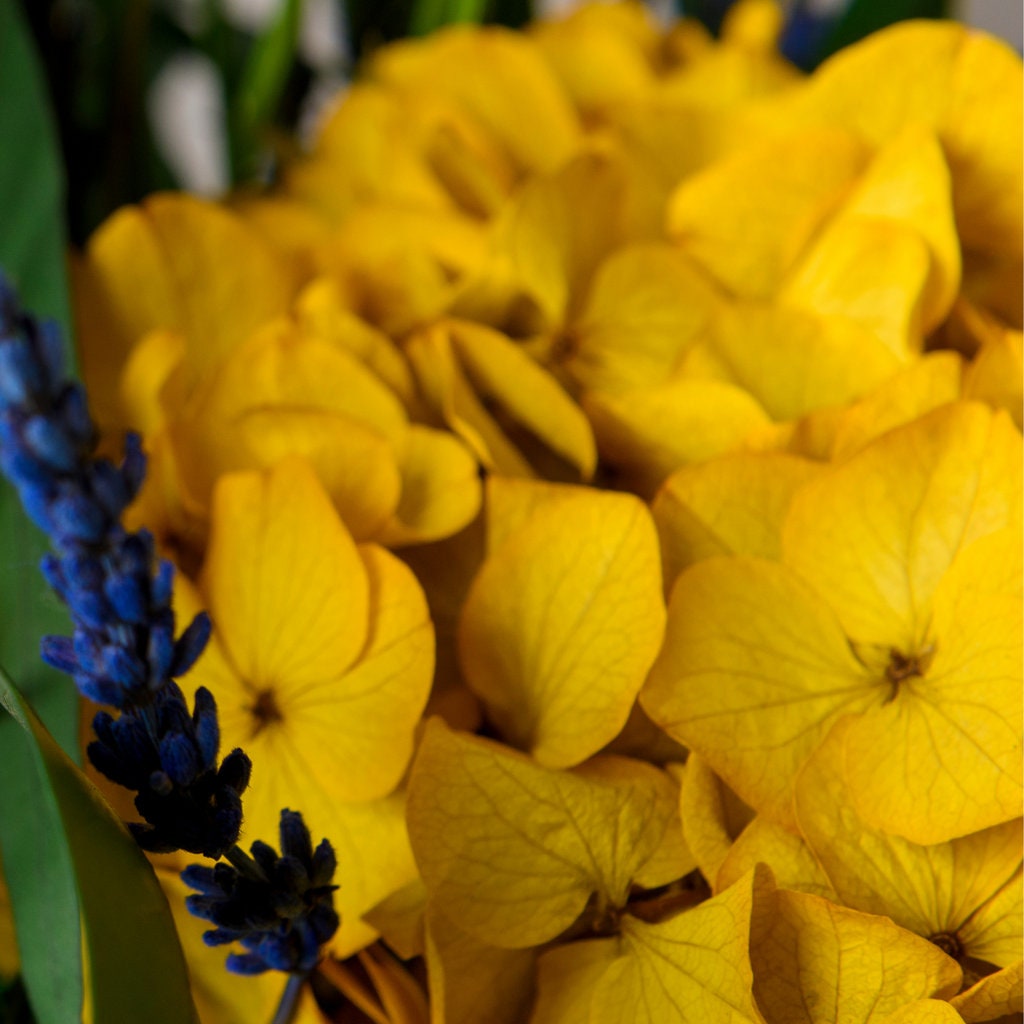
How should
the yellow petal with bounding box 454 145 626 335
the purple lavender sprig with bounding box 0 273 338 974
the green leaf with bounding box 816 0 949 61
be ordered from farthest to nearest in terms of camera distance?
the green leaf with bounding box 816 0 949 61, the yellow petal with bounding box 454 145 626 335, the purple lavender sprig with bounding box 0 273 338 974

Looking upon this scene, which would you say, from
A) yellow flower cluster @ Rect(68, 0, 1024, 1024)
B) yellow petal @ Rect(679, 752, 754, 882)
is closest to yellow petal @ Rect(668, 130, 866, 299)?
yellow flower cluster @ Rect(68, 0, 1024, 1024)

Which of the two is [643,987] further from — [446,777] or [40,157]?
[40,157]

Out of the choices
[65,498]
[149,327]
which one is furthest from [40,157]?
[65,498]

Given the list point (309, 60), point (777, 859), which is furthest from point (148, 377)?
point (309, 60)

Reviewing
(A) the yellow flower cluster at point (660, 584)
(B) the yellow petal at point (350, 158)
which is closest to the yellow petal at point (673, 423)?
(A) the yellow flower cluster at point (660, 584)

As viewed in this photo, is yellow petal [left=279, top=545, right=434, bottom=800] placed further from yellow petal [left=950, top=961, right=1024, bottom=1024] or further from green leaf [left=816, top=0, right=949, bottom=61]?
green leaf [left=816, top=0, right=949, bottom=61]

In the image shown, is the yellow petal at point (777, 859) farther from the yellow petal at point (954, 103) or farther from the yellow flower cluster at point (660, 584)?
the yellow petal at point (954, 103)
